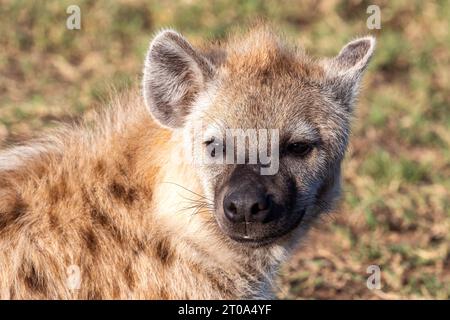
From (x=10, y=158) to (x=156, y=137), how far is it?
2.12 feet

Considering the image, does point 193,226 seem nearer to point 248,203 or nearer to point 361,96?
point 248,203

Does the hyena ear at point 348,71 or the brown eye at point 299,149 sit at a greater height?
the hyena ear at point 348,71

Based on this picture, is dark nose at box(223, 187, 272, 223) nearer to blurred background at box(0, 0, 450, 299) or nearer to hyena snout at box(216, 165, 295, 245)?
hyena snout at box(216, 165, 295, 245)

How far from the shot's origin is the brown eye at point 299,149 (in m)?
4.12

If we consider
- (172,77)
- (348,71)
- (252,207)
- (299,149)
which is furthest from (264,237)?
(348,71)

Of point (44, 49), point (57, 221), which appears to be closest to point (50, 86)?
point (44, 49)

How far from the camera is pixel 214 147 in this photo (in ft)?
13.5

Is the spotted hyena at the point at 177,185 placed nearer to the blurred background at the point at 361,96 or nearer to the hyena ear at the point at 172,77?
the hyena ear at the point at 172,77

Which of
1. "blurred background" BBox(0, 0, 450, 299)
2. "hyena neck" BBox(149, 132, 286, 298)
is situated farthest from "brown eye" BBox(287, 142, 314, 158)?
"blurred background" BBox(0, 0, 450, 299)

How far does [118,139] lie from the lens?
4.20m

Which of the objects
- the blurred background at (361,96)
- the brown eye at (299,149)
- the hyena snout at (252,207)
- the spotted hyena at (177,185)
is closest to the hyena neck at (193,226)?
the spotted hyena at (177,185)

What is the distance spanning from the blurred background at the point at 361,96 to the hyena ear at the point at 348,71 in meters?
0.97

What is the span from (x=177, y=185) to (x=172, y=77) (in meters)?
0.52

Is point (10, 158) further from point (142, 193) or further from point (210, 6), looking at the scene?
point (210, 6)
